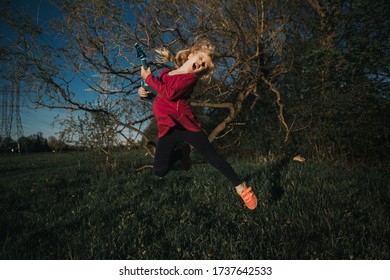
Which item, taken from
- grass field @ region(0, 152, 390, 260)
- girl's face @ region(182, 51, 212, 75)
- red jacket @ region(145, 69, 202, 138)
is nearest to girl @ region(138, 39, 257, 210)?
red jacket @ region(145, 69, 202, 138)

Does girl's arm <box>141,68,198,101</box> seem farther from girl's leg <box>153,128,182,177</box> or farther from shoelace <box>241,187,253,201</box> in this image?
shoelace <box>241,187,253,201</box>

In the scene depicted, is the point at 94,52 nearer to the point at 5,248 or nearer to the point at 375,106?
the point at 5,248

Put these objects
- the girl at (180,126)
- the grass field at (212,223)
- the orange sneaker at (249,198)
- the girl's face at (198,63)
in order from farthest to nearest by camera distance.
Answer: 1. the girl's face at (198,63)
2. the orange sneaker at (249,198)
3. the girl at (180,126)
4. the grass field at (212,223)

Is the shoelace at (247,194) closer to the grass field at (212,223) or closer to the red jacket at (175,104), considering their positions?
the grass field at (212,223)

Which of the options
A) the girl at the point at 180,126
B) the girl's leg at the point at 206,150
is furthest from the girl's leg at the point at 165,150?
the girl's leg at the point at 206,150

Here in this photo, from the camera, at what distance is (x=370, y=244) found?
195 cm

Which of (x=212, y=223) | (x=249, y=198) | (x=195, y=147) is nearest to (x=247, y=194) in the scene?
(x=249, y=198)

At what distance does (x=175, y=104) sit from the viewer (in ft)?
8.83

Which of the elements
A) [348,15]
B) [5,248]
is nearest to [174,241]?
[5,248]

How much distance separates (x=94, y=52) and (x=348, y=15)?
18.4ft

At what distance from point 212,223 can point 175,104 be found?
1.48 metres

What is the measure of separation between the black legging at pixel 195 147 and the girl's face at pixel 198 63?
83 centimetres

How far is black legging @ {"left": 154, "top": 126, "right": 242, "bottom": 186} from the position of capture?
2695 millimetres

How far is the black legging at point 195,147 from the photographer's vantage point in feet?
8.84
